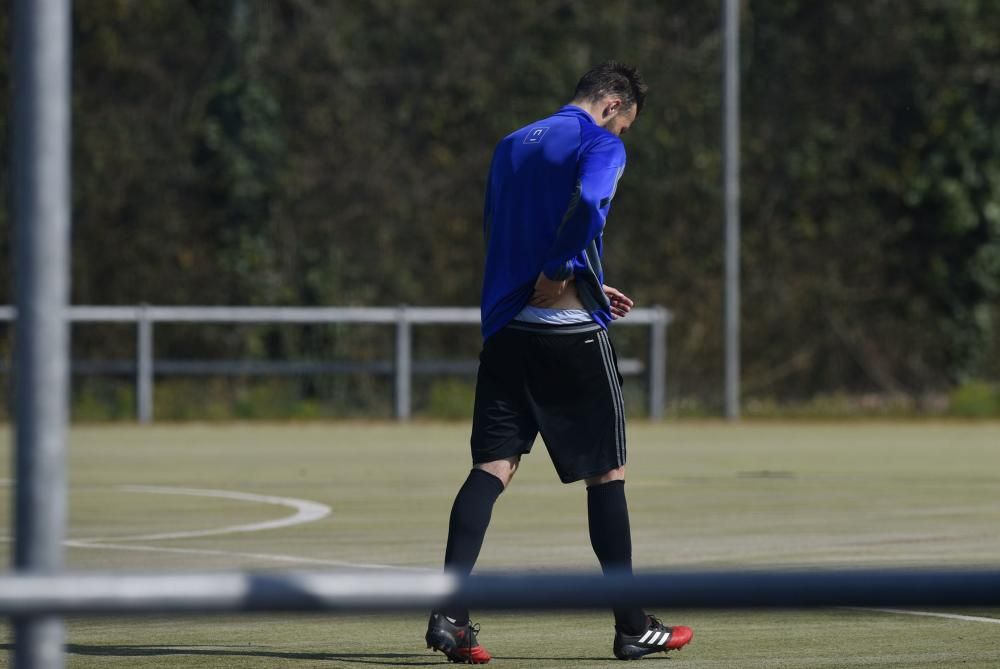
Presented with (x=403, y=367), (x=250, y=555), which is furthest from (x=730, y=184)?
A: (x=250, y=555)

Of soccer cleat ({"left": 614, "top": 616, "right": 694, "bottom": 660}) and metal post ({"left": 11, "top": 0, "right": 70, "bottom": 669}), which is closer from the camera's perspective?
metal post ({"left": 11, "top": 0, "right": 70, "bottom": 669})

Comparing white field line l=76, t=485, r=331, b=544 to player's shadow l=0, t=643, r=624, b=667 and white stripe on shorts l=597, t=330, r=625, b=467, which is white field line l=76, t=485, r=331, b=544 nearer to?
player's shadow l=0, t=643, r=624, b=667

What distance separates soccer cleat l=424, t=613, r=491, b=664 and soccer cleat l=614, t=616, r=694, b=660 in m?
0.44

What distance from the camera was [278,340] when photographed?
99.0 ft

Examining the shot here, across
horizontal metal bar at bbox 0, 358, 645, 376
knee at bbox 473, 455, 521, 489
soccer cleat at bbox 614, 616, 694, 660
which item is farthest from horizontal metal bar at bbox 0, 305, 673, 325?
soccer cleat at bbox 614, 616, 694, 660

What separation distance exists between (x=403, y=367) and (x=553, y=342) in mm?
18968

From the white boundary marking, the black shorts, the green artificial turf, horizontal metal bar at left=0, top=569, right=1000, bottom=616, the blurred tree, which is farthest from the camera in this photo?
the blurred tree

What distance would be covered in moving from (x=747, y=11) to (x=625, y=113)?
26.7 m

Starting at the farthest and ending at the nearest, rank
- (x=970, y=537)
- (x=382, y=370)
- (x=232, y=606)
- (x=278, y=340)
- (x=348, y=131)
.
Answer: (x=348, y=131) < (x=278, y=340) < (x=382, y=370) < (x=970, y=537) < (x=232, y=606)

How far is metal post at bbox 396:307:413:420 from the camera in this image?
85.6ft

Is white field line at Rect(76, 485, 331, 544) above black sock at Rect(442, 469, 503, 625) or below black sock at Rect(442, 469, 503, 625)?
below

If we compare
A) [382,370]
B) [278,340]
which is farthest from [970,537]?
[278,340]

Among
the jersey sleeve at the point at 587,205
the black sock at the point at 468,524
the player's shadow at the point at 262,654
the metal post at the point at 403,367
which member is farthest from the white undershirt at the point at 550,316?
the metal post at the point at 403,367

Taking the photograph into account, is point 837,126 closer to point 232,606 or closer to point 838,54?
point 838,54
